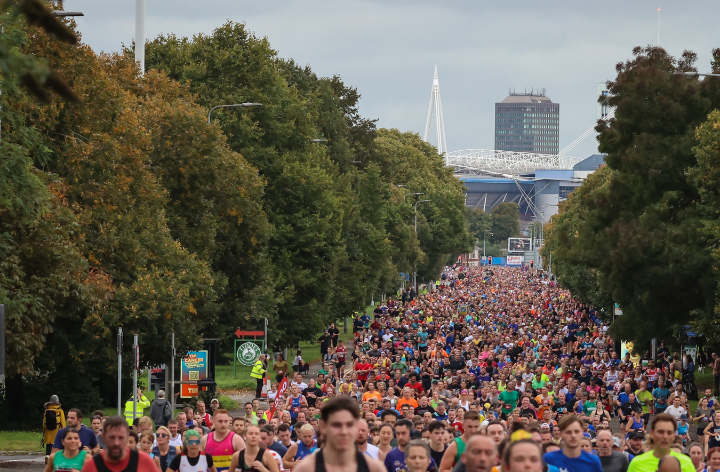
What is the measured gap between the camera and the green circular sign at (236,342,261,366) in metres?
34.7

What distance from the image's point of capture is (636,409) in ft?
63.4

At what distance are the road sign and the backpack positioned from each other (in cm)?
1484

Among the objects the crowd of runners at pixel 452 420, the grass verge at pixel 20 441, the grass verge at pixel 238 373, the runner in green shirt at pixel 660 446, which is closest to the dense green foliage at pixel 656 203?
the crowd of runners at pixel 452 420

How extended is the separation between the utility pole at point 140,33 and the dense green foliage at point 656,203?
14017 millimetres

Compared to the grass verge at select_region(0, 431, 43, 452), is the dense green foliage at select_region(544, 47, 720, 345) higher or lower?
higher

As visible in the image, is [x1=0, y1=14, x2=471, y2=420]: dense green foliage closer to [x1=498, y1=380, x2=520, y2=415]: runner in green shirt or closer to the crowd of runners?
the crowd of runners

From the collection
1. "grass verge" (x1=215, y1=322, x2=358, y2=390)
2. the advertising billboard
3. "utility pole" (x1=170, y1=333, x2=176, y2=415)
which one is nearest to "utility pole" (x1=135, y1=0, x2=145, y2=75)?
"grass verge" (x1=215, y1=322, x2=358, y2=390)

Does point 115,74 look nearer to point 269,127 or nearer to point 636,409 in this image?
point 269,127

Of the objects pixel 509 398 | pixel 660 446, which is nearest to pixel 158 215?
pixel 509 398

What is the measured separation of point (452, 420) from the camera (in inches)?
755

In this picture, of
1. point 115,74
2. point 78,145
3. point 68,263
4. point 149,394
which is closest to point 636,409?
point 68,263

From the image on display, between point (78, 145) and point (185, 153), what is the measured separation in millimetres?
7225

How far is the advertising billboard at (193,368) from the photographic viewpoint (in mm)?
30272

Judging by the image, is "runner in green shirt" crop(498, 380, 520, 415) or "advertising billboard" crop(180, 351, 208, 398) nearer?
"runner in green shirt" crop(498, 380, 520, 415)
